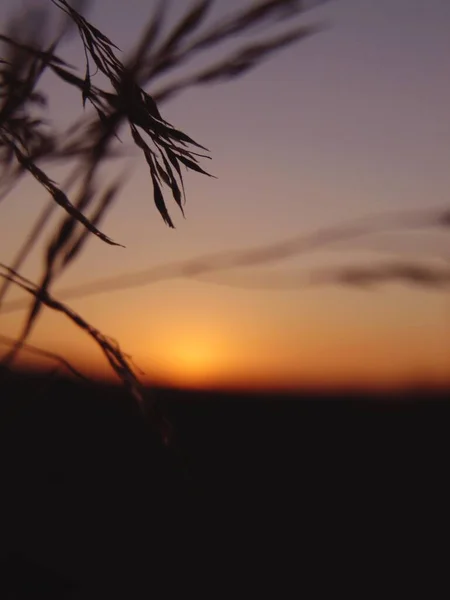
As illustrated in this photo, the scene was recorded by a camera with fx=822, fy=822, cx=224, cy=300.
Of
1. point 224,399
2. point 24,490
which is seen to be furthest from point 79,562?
point 224,399

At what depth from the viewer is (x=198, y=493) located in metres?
0.85

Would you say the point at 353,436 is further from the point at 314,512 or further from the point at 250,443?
the point at 314,512

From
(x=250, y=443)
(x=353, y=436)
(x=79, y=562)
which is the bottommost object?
(x=79, y=562)

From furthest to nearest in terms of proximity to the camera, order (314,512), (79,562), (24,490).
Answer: (314,512) → (79,562) → (24,490)

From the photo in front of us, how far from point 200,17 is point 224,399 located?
4.12 meters

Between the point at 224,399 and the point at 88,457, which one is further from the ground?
the point at 224,399

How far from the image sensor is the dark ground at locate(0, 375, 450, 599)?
1222mm

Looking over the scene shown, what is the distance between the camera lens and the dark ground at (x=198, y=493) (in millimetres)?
1222

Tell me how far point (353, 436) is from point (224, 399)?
1.31 m

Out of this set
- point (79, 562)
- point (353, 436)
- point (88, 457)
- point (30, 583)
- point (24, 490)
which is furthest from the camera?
point (353, 436)

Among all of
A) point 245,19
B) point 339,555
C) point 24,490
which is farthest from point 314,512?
point 245,19

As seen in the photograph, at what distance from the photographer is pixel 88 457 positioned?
2195mm

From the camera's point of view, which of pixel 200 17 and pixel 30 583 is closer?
pixel 200 17

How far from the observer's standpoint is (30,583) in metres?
1.04
